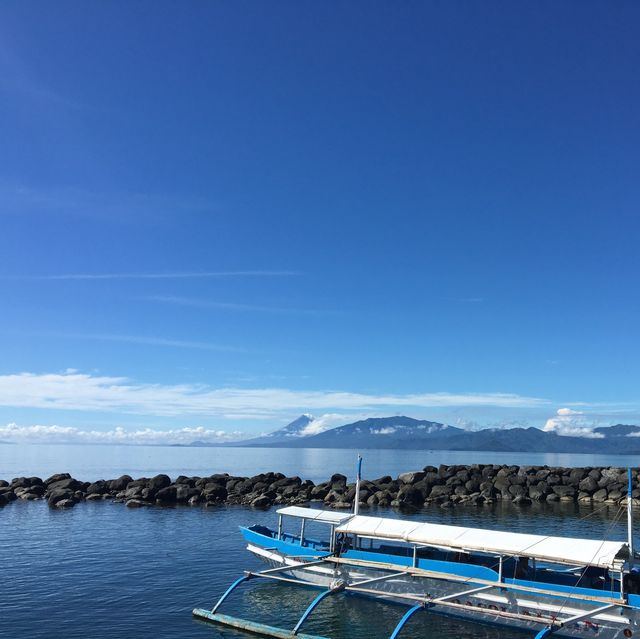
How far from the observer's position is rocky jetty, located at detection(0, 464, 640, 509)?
2894 inches

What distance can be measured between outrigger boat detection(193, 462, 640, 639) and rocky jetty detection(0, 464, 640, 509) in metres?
39.0

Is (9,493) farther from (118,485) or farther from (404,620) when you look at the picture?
(404,620)

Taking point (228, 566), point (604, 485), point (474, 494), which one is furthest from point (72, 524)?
point (604, 485)

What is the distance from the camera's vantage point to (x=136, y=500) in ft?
237

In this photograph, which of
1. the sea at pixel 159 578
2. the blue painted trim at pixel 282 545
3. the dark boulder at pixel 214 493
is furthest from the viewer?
the dark boulder at pixel 214 493

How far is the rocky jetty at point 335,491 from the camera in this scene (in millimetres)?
73500

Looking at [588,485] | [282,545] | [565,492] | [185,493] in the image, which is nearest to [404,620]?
[282,545]

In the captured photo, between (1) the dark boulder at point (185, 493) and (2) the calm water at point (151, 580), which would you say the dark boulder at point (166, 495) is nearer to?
(1) the dark boulder at point (185, 493)

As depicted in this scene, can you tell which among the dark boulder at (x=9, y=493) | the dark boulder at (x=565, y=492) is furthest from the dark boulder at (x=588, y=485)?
the dark boulder at (x=9, y=493)

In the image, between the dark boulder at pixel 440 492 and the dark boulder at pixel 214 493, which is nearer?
the dark boulder at pixel 214 493

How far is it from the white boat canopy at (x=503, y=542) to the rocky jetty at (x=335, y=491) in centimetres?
4103

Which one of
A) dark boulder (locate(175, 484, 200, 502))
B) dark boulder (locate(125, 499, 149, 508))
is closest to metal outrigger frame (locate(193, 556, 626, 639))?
dark boulder (locate(125, 499, 149, 508))

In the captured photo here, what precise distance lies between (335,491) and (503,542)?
52131 millimetres

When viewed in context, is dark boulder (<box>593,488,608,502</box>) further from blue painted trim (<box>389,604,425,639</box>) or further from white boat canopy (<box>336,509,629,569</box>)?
blue painted trim (<box>389,604,425,639</box>)
